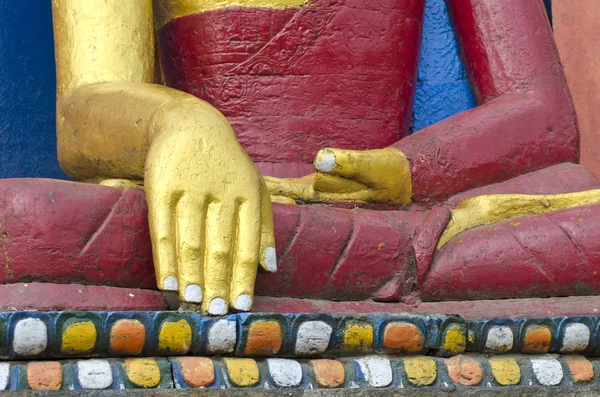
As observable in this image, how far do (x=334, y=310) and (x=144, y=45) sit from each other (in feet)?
2.76

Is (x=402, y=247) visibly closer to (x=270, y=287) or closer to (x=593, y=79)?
(x=270, y=287)

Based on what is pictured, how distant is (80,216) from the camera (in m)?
2.17

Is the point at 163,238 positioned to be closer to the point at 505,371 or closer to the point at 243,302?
the point at 243,302

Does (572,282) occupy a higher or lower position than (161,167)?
lower

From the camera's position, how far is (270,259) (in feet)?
7.32

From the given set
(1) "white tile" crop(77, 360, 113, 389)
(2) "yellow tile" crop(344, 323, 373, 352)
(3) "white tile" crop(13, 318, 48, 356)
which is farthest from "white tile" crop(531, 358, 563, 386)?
(3) "white tile" crop(13, 318, 48, 356)

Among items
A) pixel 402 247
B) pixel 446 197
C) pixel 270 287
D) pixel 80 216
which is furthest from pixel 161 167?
pixel 446 197

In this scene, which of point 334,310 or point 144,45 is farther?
point 144,45

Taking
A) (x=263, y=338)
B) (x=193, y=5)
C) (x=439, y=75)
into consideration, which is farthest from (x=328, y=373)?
(x=439, y=75)

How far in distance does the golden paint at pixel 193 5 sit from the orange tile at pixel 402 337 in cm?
98

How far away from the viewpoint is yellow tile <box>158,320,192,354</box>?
83.0 inches

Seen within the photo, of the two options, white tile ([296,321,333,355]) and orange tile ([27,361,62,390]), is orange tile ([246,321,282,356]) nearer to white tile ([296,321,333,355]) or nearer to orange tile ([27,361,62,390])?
white tile ([296,321,333,355])

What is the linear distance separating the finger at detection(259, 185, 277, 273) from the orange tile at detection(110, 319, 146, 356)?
0.91 ft

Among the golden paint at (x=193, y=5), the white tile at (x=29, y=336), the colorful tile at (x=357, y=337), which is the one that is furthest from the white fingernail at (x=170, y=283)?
the golden paint at (x=193, y=5)
